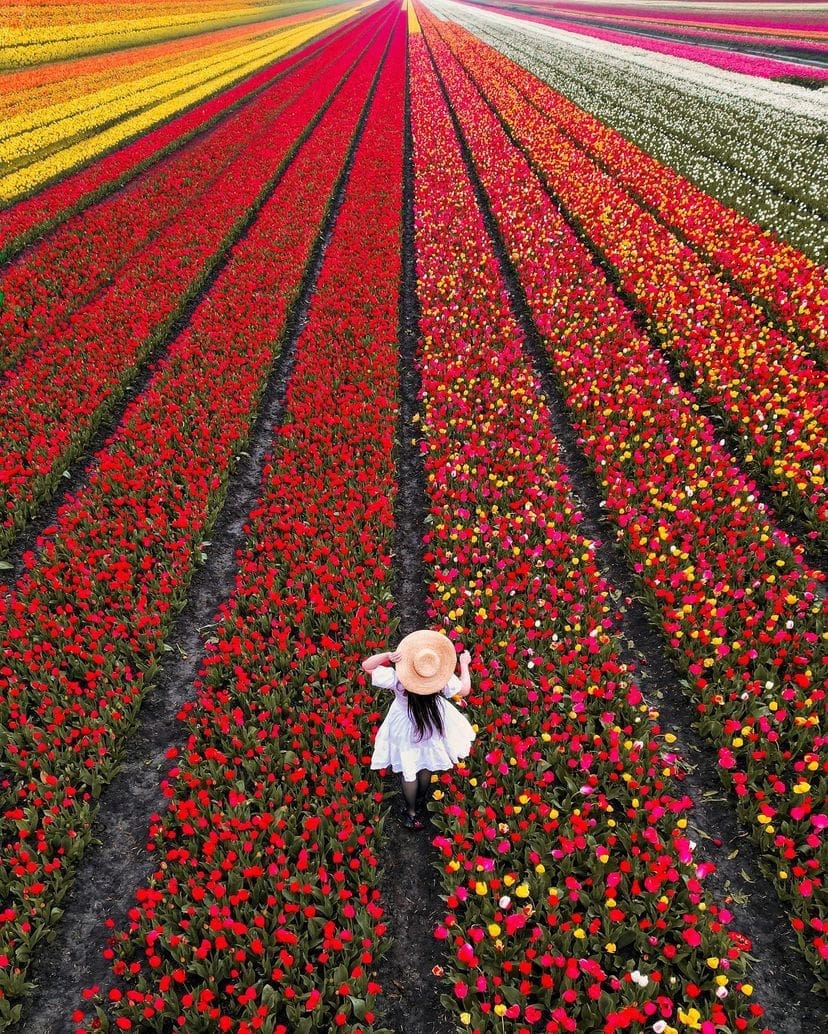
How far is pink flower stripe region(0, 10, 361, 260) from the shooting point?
51.8 feet

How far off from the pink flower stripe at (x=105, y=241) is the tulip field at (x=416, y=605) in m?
0.15

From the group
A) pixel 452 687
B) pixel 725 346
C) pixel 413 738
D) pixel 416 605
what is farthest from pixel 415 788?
pixel 725 346

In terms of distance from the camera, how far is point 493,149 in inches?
862

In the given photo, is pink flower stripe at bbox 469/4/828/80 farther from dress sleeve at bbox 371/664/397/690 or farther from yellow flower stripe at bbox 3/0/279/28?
dress sleeve at bbox 371/664/397/690

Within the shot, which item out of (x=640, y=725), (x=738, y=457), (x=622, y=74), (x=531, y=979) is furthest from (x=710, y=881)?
(x=622, y=74)

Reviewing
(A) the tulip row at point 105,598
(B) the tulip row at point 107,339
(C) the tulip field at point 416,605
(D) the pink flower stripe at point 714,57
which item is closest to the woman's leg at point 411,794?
(C) the tulip field at point 416,605

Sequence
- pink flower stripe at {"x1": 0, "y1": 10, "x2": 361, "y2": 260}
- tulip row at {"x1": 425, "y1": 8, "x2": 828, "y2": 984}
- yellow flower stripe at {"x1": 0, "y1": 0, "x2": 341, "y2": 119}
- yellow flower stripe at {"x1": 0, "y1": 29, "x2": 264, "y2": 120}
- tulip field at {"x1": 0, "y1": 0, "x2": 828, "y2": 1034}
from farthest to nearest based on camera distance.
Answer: yellow flower stripe at {"x1": 0, "y1": 0, "x2": 341, "y2": 119}, yellow flower stripe at {"x1": 0, "y1": 29, "x2": 264, "y2": 120}, pink flower stripe at {"x1": 0, "y1": 10, "x2": 361, "y2": 260}, tulip row at {"x1": 425, "y1": 8, "x2": 828, "y2": 984}, tulip field at {"x1": 0, "y1": 0, "x2": 828, "y2": 1034}

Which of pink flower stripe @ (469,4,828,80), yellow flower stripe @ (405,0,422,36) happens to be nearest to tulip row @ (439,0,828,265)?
pink flower stripe @ (469,4,828,80)

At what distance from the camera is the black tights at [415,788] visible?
192 inches

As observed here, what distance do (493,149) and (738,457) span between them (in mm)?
17982

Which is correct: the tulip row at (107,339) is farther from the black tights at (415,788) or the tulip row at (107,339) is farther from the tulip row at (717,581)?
the tulip row at (717,581)

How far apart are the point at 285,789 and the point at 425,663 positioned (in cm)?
187

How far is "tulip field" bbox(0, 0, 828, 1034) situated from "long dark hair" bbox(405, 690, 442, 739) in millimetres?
797

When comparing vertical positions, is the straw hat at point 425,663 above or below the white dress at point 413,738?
above
